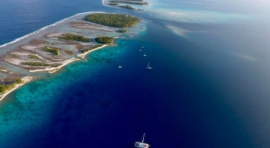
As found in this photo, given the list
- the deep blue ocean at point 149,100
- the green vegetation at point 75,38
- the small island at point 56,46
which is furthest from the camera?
the green vegetation at point 75,38

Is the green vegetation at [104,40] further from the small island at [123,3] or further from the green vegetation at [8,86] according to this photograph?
the small island at [123,3]

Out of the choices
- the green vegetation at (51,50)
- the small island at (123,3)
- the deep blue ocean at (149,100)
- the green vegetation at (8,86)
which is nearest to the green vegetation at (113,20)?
the deep blue ocean at (149,100)

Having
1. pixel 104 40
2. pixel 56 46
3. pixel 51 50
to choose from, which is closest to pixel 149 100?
pixel 51 50

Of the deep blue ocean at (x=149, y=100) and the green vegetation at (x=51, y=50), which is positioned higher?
the green vegetation at (x=51, y=50)

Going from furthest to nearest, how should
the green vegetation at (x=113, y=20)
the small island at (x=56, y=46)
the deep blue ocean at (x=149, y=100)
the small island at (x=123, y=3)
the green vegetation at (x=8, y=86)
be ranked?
1. the small island at (x=123, y=3)
2. the green vegetation at (x=113, y=20)
3. the small island at (x=56, y=46)
4. the green vegetation at (x=8, y=86)
5. the deep blue ocean at (x=149, y=100)

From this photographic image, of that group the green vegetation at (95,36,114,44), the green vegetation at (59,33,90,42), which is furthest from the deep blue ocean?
the green vegetation at (59,33,90,42)

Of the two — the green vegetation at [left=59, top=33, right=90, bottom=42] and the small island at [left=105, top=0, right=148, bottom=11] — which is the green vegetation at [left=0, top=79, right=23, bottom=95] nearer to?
the green vegetation at [left=59, top=33, right=90, bottom=42]
